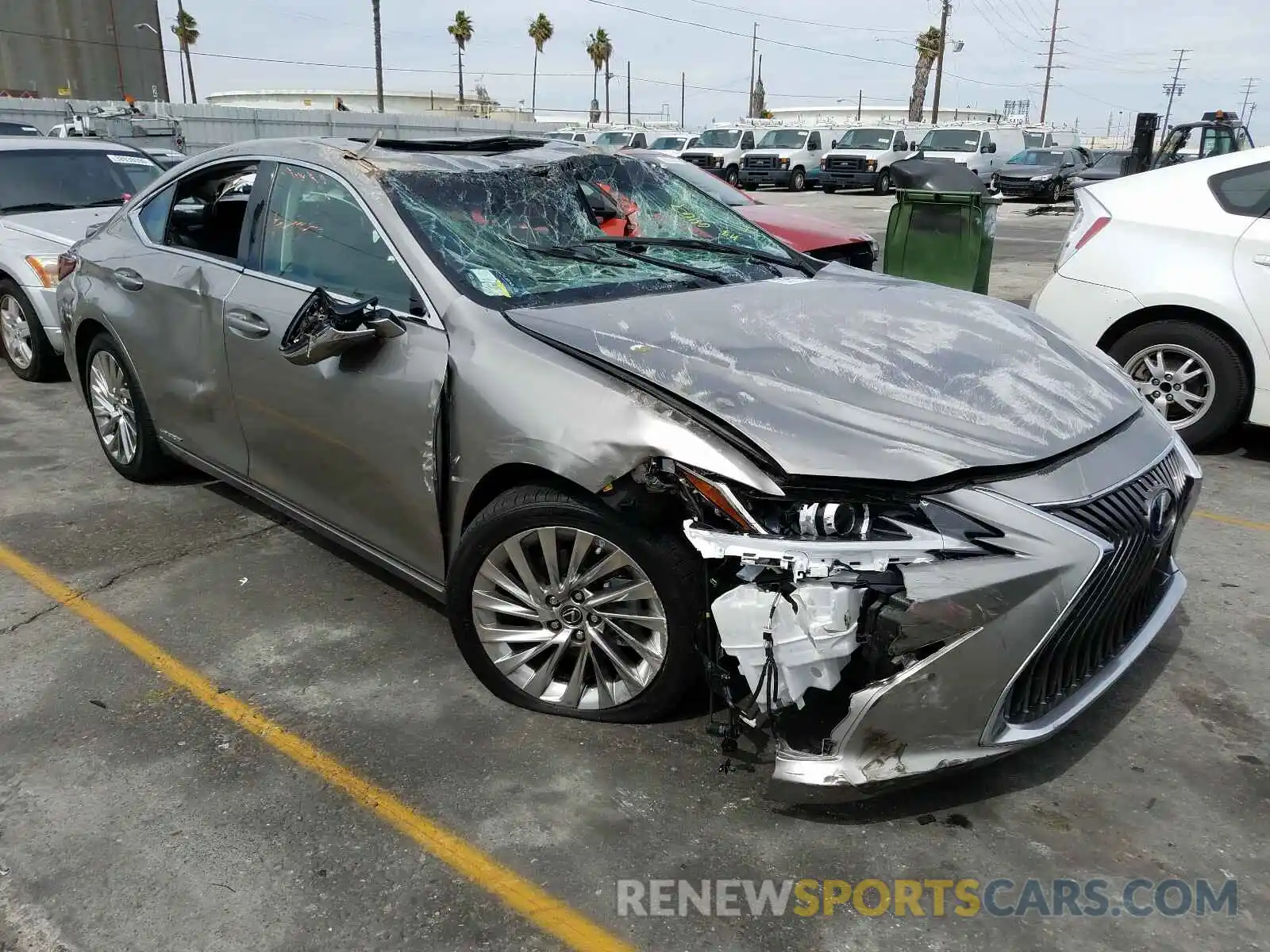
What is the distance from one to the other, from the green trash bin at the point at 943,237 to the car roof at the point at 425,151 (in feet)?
18.0

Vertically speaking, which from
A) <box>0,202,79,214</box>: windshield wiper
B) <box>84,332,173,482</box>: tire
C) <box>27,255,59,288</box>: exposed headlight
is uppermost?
<box>0,202,79,214</box>: windshield wiper

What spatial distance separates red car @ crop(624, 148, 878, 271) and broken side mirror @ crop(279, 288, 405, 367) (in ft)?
15.5

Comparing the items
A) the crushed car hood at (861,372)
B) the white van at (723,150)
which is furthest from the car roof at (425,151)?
the white van at (723,150)

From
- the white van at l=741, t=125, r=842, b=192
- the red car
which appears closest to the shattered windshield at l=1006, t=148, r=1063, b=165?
the white van at l=741, t=125, r=842, b=192

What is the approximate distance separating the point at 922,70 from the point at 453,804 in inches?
2597

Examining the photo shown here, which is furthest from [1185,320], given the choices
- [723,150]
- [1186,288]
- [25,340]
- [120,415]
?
[723,150]

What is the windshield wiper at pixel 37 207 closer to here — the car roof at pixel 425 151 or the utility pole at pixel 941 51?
the car roof at pixel 425 151

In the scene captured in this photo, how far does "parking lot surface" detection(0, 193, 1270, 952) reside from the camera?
7.36 feet

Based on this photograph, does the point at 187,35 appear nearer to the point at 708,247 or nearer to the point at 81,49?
the point at 81,49

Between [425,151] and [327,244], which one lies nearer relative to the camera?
[327,244]

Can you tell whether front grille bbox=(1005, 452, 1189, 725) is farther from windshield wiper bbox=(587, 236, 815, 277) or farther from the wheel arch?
the wheel arch

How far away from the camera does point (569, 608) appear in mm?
2822

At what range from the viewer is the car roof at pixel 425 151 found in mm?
3521

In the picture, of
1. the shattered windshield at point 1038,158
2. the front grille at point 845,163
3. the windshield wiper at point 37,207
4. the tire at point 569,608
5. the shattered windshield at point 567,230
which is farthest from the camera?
the front grille at point 845,163
